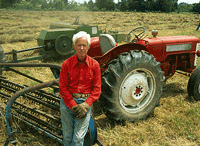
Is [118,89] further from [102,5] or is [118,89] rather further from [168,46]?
[102,5]

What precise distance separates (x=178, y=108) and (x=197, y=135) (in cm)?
80

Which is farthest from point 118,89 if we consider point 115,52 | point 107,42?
point 107,42

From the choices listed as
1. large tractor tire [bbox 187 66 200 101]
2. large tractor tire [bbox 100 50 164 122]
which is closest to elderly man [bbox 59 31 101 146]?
large tractor tire [bbox 100 50 164 122]

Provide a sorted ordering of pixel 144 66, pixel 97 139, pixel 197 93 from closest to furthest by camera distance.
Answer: pixel 97 139 → pixel 144 66 → pixel 197 93

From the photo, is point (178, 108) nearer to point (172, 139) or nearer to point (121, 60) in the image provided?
point (172, 139)

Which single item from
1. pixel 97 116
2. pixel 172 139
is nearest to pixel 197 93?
pixel 172 139

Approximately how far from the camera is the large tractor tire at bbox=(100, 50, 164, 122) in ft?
8.57

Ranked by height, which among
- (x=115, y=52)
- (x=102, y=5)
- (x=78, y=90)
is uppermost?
(x=102, y=5)

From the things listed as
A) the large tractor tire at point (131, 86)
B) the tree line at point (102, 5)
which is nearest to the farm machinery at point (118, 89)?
the large tractor tire at point (131, 86)

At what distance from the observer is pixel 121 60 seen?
262cm

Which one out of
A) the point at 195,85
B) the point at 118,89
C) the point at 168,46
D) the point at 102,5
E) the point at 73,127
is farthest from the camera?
the point at 102,5

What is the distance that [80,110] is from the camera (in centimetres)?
178

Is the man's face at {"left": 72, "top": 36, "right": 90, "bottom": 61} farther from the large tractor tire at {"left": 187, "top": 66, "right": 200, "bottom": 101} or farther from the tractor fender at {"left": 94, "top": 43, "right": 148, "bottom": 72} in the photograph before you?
the large tractor tire at {"left": 187, "top": 66, "right": 200, "bottom": 101}

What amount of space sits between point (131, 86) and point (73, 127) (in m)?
1.22
